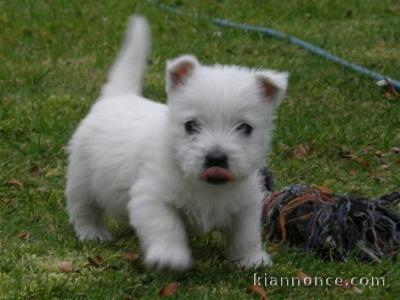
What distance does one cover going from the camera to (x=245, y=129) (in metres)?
4.36

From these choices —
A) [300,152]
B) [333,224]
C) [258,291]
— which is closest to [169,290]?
[258,291]

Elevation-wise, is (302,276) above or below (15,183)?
above

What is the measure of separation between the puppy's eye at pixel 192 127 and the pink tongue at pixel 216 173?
198 millimetres

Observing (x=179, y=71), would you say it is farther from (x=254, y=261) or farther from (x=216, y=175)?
(x=254, y=261)

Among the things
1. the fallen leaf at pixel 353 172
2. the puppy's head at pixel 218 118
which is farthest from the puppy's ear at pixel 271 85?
the fallen leaf at pixel 353 172

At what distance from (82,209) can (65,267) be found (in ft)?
2.91

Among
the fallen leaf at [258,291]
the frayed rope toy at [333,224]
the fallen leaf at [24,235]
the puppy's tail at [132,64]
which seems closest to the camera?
the fallen leaf at [258,291]

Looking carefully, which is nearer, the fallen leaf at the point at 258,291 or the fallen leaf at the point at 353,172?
the fallen leaf at the point at 258,291

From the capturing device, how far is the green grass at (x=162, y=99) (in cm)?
445

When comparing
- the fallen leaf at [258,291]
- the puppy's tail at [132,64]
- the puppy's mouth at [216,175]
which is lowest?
the fallen leaf at [258,291]

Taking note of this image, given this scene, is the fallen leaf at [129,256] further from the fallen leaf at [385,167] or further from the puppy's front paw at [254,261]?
the fallen leaf at [385,167]

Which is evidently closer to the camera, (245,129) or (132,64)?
(245,129)

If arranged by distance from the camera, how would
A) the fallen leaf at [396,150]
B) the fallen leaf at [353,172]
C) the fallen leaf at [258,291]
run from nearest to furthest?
1. the fallen leaf at [258,291]
2. the fallen leaf at [353,172]
3. the fallen leaf at [396,150]

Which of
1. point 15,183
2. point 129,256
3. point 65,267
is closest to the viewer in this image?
point 65,267
